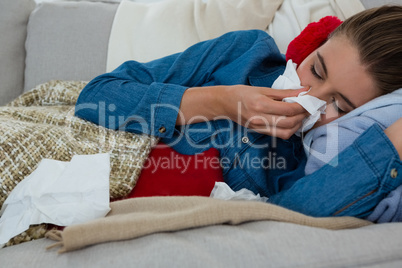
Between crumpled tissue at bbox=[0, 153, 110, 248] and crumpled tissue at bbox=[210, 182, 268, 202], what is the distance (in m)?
0.27

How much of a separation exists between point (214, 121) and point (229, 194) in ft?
0.91

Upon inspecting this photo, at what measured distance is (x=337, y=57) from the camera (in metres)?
0.93

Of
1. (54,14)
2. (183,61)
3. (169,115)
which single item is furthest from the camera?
(54,14)

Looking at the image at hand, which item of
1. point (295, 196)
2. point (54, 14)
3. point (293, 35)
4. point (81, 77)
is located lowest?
point (295, 196)

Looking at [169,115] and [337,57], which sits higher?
[337,57]

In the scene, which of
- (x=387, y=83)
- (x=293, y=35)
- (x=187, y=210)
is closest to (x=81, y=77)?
(x=293, y=35)

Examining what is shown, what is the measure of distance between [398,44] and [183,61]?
2.03 ft

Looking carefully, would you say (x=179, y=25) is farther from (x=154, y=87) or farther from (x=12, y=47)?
(x=12, y=47)

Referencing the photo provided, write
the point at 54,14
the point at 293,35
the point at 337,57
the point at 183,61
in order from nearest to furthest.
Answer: the point at 337,57 < the point at 183,61 < the point at 293,35 < the point at 54,14

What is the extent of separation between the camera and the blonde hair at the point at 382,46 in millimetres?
882

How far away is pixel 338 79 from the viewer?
36.1 inches

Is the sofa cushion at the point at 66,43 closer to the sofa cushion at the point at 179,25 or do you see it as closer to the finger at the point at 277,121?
the sofa cushion at the point at 179,25

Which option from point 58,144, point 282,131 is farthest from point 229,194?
point 58,144

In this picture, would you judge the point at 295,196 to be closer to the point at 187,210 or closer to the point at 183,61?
the point at 187,210
